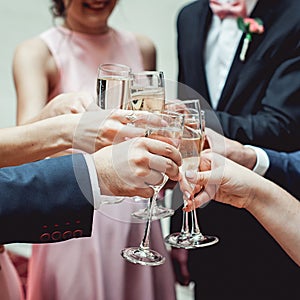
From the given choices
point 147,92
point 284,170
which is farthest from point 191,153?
point 284,170

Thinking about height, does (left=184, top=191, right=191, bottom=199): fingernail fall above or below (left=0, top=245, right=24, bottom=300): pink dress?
above

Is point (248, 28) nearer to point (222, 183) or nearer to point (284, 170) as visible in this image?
point (284, 170)

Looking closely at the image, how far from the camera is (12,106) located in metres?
3.72

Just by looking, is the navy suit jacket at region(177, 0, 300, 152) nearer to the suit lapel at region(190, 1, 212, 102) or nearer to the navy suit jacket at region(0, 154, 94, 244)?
the suit lapel at region(190, 1, 212, 102)

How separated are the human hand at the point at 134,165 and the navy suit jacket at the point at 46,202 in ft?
0.12

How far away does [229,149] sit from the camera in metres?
1.52

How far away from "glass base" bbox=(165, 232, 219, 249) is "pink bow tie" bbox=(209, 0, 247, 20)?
89cm

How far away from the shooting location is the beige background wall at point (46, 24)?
11.9 feet

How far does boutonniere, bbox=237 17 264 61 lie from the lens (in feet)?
6.02

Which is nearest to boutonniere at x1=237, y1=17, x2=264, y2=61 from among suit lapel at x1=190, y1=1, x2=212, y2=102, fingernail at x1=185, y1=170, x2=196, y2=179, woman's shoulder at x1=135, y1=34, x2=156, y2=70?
suit lapel at x1=190, y1=1, x2=212, y2=102

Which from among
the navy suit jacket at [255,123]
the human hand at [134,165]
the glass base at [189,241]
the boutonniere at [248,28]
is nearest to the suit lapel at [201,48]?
the navy suit jacket at [255,123]

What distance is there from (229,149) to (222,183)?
26 cm

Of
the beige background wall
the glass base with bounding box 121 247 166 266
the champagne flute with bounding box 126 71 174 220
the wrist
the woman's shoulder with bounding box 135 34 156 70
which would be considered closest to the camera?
the glass base with bounding box 121 247 166 266

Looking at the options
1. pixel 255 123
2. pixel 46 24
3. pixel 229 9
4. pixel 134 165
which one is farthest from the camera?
pixel 46 24
